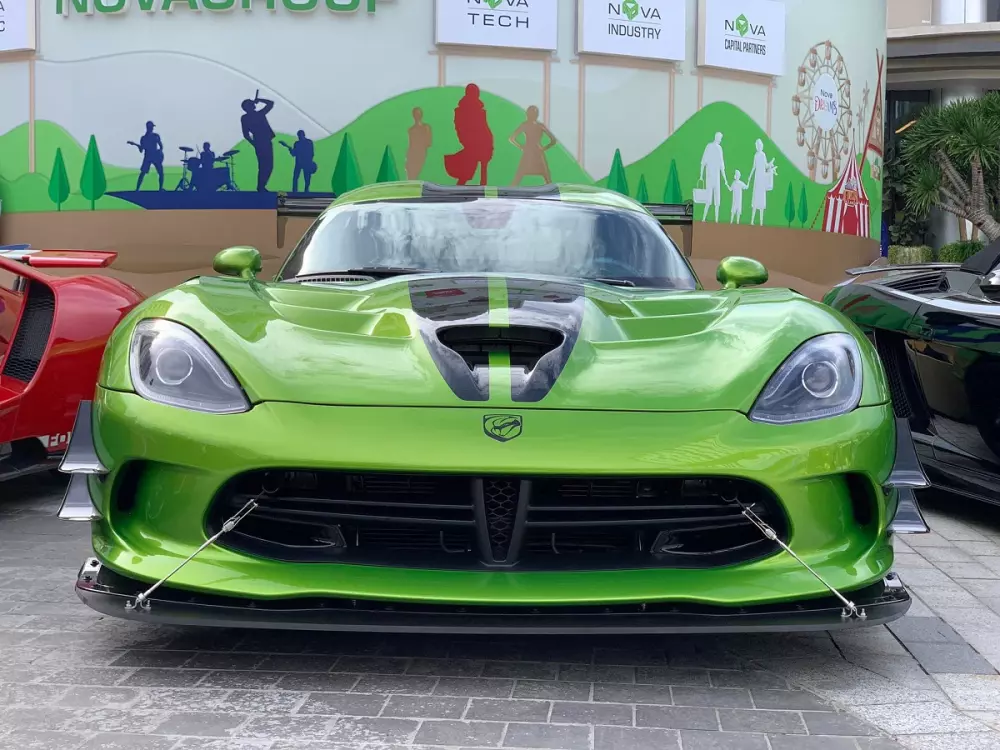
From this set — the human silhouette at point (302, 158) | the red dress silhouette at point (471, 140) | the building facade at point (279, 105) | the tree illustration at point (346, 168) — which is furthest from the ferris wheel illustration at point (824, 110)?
the human silhouette at point (302, 158)

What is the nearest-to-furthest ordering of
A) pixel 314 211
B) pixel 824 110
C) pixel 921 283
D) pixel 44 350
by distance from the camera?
pixel 44 350 → pixel 921 283 → pixel 314 211 → pixel 824 110

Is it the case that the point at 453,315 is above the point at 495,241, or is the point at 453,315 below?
below

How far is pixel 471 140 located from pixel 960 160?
1859 cm

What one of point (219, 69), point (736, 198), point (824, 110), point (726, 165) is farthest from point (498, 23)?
point (824, 110)

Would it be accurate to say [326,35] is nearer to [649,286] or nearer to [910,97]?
[649,286]

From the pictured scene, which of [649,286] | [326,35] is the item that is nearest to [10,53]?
[326,35]

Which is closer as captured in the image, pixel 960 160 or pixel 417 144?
pixel 417 144

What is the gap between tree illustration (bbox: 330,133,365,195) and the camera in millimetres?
11172

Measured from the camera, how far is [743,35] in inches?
492

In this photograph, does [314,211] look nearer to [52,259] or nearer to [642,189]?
[52,259]

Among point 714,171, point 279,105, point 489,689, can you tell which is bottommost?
point 489,689

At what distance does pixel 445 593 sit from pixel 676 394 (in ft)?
2.29

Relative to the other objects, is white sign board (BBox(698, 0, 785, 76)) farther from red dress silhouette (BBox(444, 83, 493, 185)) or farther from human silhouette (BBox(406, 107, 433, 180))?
human silhouette (BBox(406, 107, 433, 180))

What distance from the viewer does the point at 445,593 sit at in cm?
236
